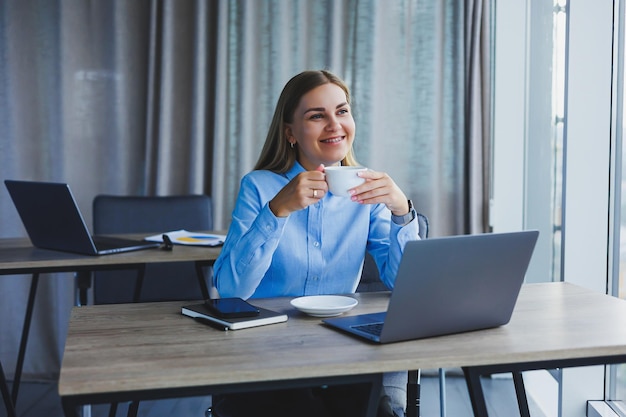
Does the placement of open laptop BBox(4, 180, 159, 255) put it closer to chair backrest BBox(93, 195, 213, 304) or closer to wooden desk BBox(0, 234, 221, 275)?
wooden desk BBox(0, 234, 221, 275)

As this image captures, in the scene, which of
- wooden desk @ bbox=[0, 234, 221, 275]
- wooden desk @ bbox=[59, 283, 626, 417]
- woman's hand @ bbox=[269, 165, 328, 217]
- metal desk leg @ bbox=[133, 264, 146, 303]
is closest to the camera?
wooden desk @ bbox=[59, 283, 626, 417]

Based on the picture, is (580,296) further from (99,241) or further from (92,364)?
(99,241)

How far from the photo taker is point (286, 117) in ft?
6.80

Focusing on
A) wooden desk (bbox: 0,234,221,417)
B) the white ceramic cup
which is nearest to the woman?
the white ceramic cup

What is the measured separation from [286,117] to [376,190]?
576 mm

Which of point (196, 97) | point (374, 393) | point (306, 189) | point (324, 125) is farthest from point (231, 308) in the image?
point (196, 97)

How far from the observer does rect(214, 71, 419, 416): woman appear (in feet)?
5.80

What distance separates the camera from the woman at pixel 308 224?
1769 millimetres

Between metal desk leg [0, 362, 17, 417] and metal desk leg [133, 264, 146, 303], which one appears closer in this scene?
metal desk leg [133, 264, 146, 303]

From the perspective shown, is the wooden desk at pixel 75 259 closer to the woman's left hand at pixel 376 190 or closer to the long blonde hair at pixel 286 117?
the long blonde hair at pixel 286 117

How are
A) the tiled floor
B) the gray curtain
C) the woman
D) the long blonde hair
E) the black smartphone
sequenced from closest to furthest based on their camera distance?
the black smartphone < the woman < the long blonde hair < the tiled floor < the gray curtain

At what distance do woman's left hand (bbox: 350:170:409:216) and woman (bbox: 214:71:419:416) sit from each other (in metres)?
0.02

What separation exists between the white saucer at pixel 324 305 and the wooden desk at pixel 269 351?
2 centimetres

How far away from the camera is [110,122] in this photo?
3680 millimetres
